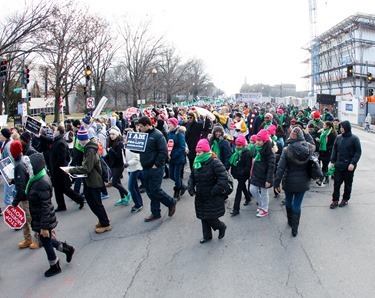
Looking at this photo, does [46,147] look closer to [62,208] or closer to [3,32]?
[62,208]

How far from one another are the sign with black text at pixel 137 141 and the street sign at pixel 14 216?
218 centimetres

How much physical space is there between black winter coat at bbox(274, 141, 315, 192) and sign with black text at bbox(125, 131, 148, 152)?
242 cm

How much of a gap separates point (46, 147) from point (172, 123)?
3.12m

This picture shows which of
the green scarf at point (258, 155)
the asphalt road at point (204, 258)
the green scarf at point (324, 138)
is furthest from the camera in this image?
the green scarf at point (324, 138)

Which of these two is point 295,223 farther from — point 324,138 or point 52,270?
point 324,138

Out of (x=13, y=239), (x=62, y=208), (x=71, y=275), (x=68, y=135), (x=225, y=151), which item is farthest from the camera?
(x=68, y=135)

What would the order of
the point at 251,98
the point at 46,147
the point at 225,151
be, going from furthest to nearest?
1. the point at 251,98
2. the point at 46,147
3. the point at 225,151

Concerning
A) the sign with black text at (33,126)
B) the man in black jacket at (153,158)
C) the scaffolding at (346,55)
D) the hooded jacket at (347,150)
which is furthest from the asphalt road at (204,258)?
the scaffolding at (346,55)

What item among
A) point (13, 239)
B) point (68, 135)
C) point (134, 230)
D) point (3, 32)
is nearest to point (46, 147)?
point (68, 135)

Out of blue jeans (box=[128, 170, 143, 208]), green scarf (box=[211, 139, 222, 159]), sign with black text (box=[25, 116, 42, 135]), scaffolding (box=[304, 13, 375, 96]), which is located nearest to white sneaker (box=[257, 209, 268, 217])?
green scarf (box=[211, 139, 222, 159])

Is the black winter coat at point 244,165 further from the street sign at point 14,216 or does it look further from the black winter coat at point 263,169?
the street sign at point 14,216

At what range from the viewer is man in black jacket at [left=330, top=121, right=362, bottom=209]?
6.89m

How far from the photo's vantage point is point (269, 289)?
164 inches

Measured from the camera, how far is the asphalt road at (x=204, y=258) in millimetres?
4281
